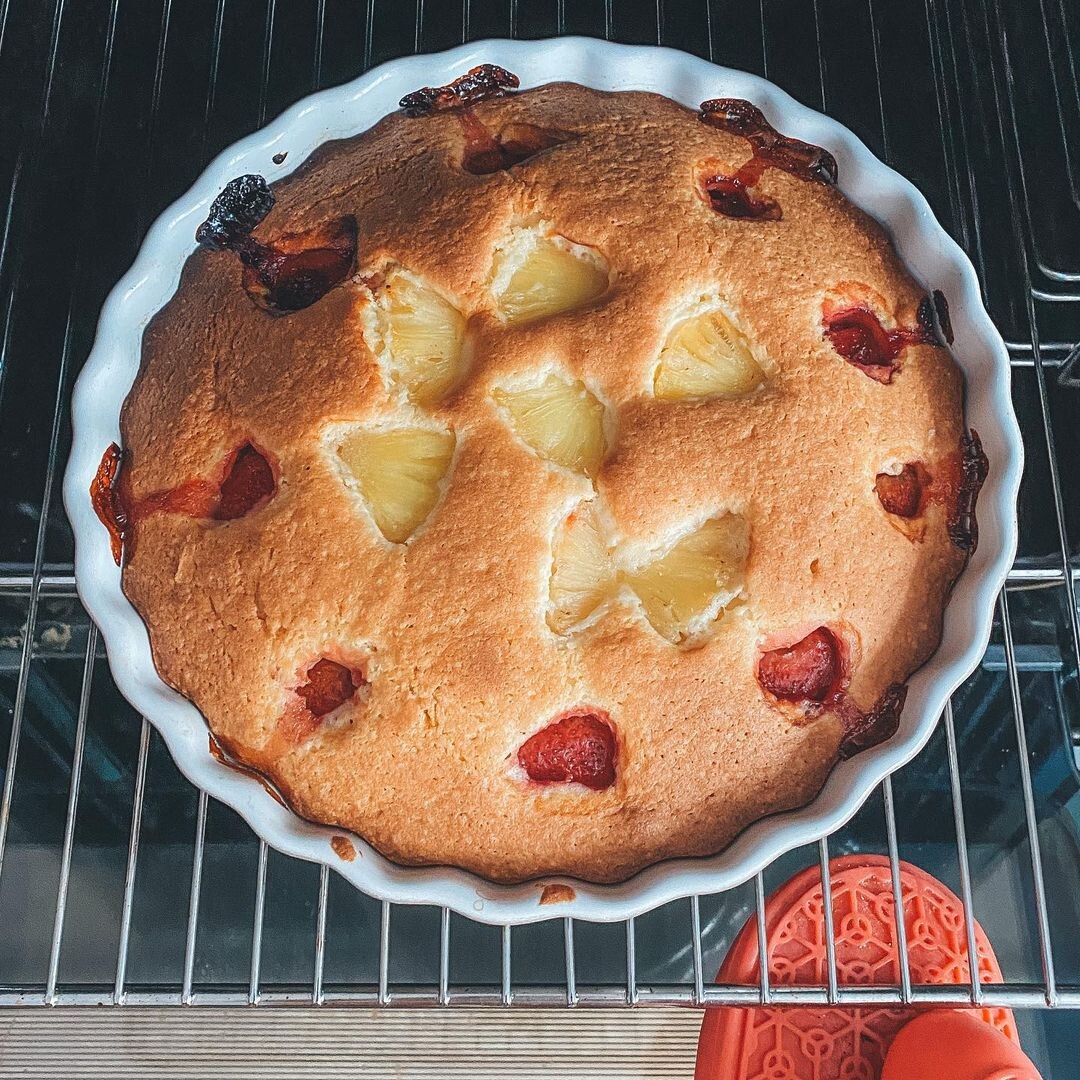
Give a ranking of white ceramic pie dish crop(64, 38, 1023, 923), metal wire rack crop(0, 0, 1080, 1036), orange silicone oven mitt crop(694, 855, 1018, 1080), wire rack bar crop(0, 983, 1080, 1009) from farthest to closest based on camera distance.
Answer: metal wire rack crop(0, 0, 1080, 1036) < orange silicone oven mitt crop(694, 855, 1018, 1080) < wire rack bar crop(0, 983, 1080, 1009) < white ceramic pie dish crop(64, 38, 1023, 923)

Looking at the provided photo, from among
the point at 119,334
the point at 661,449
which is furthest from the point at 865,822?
the point at 119,334

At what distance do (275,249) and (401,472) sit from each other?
0.31 m

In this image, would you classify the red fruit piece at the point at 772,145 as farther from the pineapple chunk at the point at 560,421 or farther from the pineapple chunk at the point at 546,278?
the pineapple chunk at the point at 560,421

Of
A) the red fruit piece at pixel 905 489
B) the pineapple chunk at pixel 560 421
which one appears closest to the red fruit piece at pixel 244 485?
the pineapple chunk at pixel 560 421

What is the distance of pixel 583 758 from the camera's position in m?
1.04

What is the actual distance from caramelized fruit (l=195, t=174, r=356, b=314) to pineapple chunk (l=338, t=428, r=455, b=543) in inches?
7.6

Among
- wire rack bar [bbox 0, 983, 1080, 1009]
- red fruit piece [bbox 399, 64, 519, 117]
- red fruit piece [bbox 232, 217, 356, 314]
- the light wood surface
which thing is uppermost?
red fruit piece [bbox 399, 64, 519, 117]

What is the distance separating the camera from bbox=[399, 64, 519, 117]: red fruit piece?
1.20 meters

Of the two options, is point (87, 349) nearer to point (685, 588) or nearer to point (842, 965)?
point (685, 588)

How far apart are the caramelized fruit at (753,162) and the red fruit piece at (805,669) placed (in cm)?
46

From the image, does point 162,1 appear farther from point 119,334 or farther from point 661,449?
Result: point 661,449

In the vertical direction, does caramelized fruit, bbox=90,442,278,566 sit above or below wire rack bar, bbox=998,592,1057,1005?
above

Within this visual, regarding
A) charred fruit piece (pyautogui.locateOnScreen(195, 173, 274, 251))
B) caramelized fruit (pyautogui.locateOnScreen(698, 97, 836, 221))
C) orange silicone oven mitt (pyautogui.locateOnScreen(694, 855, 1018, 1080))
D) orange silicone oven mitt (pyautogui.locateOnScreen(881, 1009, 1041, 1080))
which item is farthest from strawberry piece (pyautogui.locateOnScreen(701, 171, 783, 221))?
orange silicone oven mitt (pyautogui.locateOnScreen(881, 1009, 1041, 1080))

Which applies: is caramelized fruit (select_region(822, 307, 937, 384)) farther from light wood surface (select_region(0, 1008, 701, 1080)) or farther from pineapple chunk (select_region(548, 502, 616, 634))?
light wood surface (select_region(0, 1008, 701, 1080))
